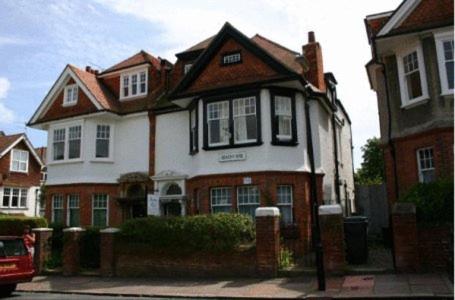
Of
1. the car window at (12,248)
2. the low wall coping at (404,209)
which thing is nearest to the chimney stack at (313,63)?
the low wall coping at (404,209)

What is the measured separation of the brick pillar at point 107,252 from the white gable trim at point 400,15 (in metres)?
12.5

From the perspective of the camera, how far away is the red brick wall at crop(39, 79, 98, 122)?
23.4 meters

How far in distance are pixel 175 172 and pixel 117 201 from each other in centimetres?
365

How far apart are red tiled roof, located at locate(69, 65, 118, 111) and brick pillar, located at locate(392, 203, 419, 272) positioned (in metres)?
15.5

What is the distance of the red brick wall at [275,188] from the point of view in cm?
1773

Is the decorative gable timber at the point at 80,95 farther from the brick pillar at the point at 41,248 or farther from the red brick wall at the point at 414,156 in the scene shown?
the red brick wall at the point at 414,156

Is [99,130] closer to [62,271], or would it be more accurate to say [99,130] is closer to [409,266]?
[62,271]

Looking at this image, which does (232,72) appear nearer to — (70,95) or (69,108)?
(69,108)

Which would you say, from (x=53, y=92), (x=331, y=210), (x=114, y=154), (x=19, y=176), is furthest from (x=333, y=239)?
(x=19, y=176)

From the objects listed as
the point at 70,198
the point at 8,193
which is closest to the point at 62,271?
the point at 70,198

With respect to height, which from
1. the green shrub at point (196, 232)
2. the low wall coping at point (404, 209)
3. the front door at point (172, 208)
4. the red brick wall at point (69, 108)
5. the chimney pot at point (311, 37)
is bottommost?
the green shrub at point (196, 232)

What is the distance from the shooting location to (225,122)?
19.1 meters

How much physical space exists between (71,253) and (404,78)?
1438cm

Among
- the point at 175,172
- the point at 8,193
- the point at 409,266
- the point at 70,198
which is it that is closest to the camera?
the point at 409,266
